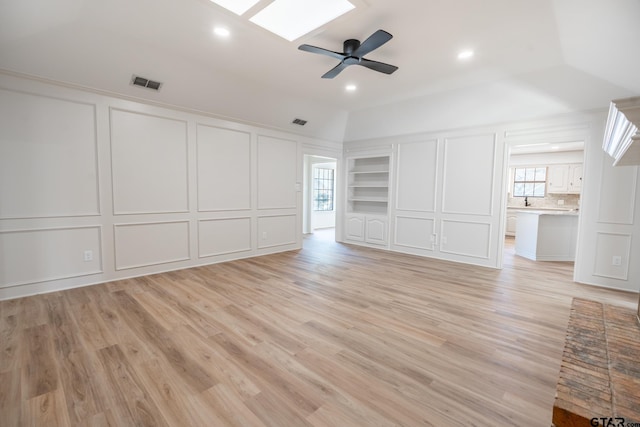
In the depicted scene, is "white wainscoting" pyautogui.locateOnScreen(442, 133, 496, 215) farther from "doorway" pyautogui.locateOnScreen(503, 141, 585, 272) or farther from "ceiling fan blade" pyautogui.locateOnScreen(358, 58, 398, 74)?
"ceiling fan blade" pyautogui.locateOnScreen(358, 58, 398, 74)

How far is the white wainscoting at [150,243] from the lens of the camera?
12.7 ft

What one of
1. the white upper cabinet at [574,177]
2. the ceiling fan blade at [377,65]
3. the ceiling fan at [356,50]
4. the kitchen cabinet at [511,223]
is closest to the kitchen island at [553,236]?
the white upper cabinet at [574,177]

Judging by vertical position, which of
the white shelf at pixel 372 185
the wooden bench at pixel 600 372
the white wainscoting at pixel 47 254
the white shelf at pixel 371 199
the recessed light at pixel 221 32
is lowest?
the white wainscoting at pixel 47 254

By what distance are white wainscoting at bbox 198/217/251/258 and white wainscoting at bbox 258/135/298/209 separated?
58 centimetres

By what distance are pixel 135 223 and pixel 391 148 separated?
4.97 meters

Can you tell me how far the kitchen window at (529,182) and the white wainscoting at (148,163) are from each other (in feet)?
28.9

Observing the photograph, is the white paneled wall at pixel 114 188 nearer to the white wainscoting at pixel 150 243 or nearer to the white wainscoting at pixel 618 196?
the white wainscoting at pixel 150 243

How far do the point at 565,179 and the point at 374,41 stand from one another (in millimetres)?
7645

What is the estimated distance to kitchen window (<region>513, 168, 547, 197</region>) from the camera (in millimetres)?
7697

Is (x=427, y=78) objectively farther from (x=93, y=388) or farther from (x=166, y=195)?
(x=93, y=388)

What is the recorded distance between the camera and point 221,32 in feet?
9.37

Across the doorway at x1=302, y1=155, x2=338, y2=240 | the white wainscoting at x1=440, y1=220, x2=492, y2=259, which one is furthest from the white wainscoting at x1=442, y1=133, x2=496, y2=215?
the doorway at x1=302, y1=155, x2=338, y2=240

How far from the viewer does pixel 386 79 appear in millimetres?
4039

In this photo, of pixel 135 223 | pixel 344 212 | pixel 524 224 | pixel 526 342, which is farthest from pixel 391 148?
pixel 135 223
